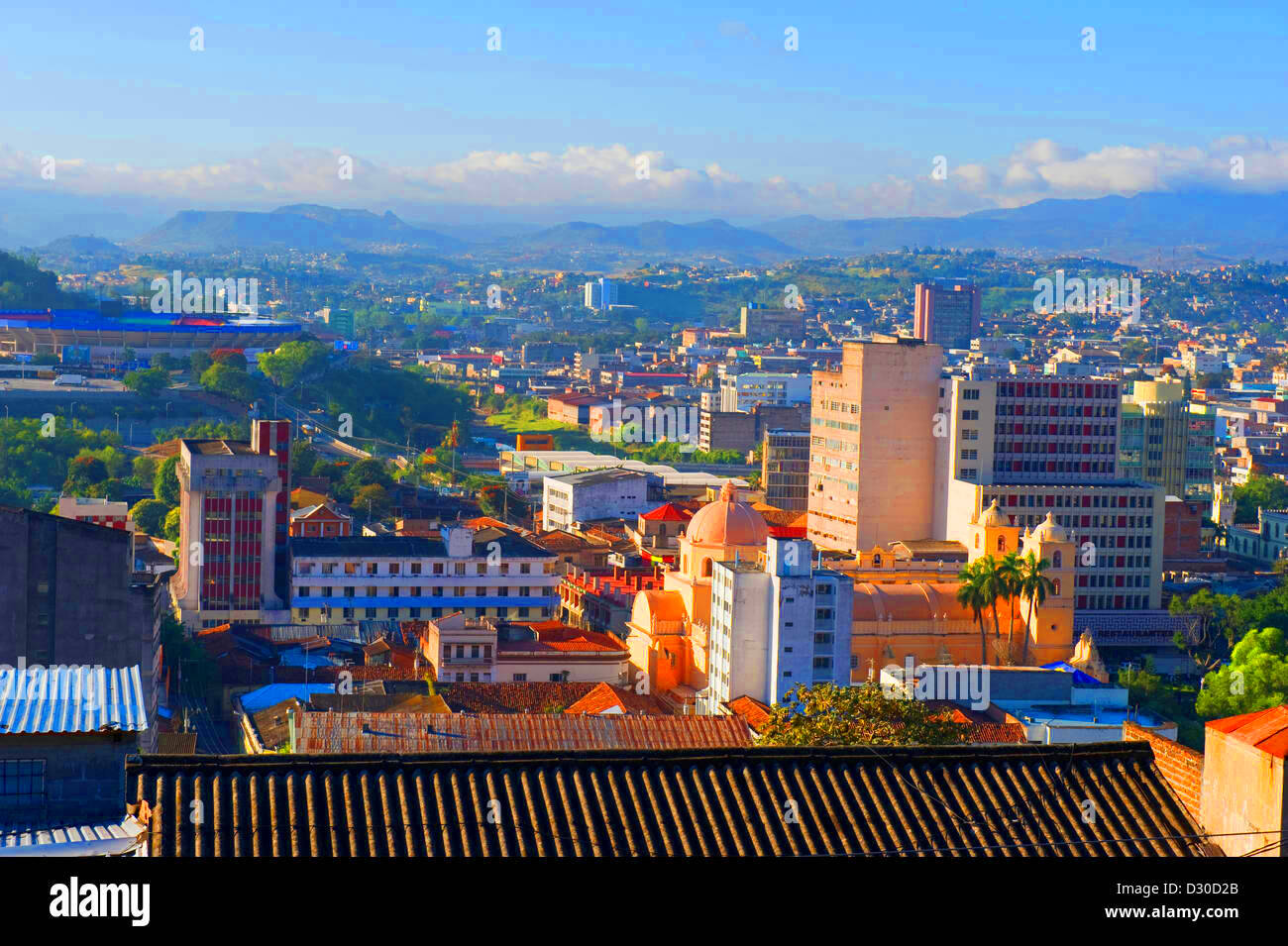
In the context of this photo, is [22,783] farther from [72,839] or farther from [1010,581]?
[1010,581]

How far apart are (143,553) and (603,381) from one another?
9340 centimetres

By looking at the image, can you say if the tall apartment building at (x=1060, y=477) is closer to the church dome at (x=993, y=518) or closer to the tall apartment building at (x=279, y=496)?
the church dome at (x=993, y=518)

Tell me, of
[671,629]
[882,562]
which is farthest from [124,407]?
[671,629]

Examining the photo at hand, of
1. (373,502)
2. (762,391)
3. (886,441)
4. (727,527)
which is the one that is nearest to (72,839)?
(727,527)

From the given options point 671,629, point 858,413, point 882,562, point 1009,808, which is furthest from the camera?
point 858,413

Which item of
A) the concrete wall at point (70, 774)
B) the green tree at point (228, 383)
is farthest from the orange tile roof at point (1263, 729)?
the green tree at point (228, 383)

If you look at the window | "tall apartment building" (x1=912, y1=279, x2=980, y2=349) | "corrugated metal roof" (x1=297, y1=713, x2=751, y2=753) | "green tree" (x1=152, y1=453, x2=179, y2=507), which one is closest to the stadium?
"green tree" (x1=152, y1=453, x2=179, y2=507)

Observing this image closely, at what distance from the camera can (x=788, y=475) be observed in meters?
78.4

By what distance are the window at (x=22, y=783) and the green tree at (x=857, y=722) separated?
10893 millimetres

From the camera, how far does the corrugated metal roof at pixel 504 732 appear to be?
2691 cm

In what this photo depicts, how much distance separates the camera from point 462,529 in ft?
168

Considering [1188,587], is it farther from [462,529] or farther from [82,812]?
[82,812]

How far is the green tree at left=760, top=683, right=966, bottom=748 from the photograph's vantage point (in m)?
21.6

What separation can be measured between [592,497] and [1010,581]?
27.6m
